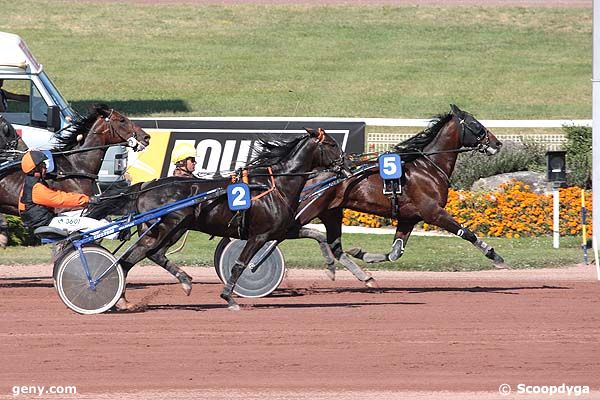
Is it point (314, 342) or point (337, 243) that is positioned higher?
point (337, 243)

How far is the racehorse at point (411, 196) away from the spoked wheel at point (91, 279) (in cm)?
241

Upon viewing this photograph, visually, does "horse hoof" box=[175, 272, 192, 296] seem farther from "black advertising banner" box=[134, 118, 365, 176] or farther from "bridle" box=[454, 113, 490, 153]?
"black advertising banner" box=[134, 118, 365, 176]

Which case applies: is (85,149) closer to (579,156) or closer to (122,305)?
(122,305)

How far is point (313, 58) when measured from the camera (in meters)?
36.2

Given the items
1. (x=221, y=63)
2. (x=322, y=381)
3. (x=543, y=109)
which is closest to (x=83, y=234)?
(x=322, y=381)

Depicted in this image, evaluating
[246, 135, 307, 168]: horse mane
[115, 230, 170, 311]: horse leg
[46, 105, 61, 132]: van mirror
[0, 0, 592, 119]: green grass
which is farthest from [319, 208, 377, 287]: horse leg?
[0, 0, 592, 119]: green grass

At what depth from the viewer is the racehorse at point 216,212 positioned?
11.9 m

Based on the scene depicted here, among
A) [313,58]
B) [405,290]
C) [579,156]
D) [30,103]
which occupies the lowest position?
[405,290]

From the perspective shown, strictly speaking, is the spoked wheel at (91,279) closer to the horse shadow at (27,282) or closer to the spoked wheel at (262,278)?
the spoked wheel at (262,278)

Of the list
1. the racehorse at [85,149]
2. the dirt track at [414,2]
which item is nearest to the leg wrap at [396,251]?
the racehorse at [85,149]

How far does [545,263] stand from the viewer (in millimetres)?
15914

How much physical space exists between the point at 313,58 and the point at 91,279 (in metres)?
25.1

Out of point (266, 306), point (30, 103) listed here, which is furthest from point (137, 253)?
point (30, 103)

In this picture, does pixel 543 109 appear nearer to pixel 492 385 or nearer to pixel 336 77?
pixel 336 77
